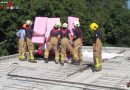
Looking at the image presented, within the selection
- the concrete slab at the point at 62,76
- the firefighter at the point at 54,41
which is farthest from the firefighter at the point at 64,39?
the concrete slab at the point at 62,76

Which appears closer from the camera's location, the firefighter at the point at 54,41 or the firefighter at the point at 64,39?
the firefighter at the point at 64,39

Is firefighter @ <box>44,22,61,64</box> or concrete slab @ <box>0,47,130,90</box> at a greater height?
firefighter @ <box>44,22,61,64</box>

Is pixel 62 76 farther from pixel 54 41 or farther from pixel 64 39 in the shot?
pixel 54 41

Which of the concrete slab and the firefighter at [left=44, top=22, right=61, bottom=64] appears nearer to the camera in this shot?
the concrete slab

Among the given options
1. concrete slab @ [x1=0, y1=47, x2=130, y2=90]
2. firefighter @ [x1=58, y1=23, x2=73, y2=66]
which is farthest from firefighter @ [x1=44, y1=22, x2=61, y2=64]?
concrete slab @ [x1=0, y1=47, x2=130, y2=90]

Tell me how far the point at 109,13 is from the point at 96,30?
3548cm

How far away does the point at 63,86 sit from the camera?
36.8 feet

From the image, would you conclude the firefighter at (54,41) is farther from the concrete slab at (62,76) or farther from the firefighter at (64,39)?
the concrete slab at (62,76)

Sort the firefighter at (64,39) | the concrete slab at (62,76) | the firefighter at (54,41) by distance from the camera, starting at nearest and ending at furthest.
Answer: the concrete slab at (62,76) → the firefighter at (64,39) → the firefighter at (54,41)

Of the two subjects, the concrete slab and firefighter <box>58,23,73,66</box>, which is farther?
firefighter <box>58,23,73,66</box>

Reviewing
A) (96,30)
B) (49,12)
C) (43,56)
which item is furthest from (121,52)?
(49,12)

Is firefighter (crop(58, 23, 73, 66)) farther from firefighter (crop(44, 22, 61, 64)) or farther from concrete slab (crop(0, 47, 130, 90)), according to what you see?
concrete slab (crop(0, 47, 130, 90))

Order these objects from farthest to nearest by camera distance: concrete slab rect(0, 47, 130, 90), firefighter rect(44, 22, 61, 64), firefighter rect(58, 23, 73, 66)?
1. firefighter rect(44, 22, 61, 64)
2. firefighter rect(58, 23, 73, 66)
3. concrete slab rect(0, 47, 130, 90)

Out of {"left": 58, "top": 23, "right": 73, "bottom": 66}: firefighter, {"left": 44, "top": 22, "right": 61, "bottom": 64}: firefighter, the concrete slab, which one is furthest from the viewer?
{"left": 44, "top": 22, "right": 61, "bottom": 64}: firefighter
